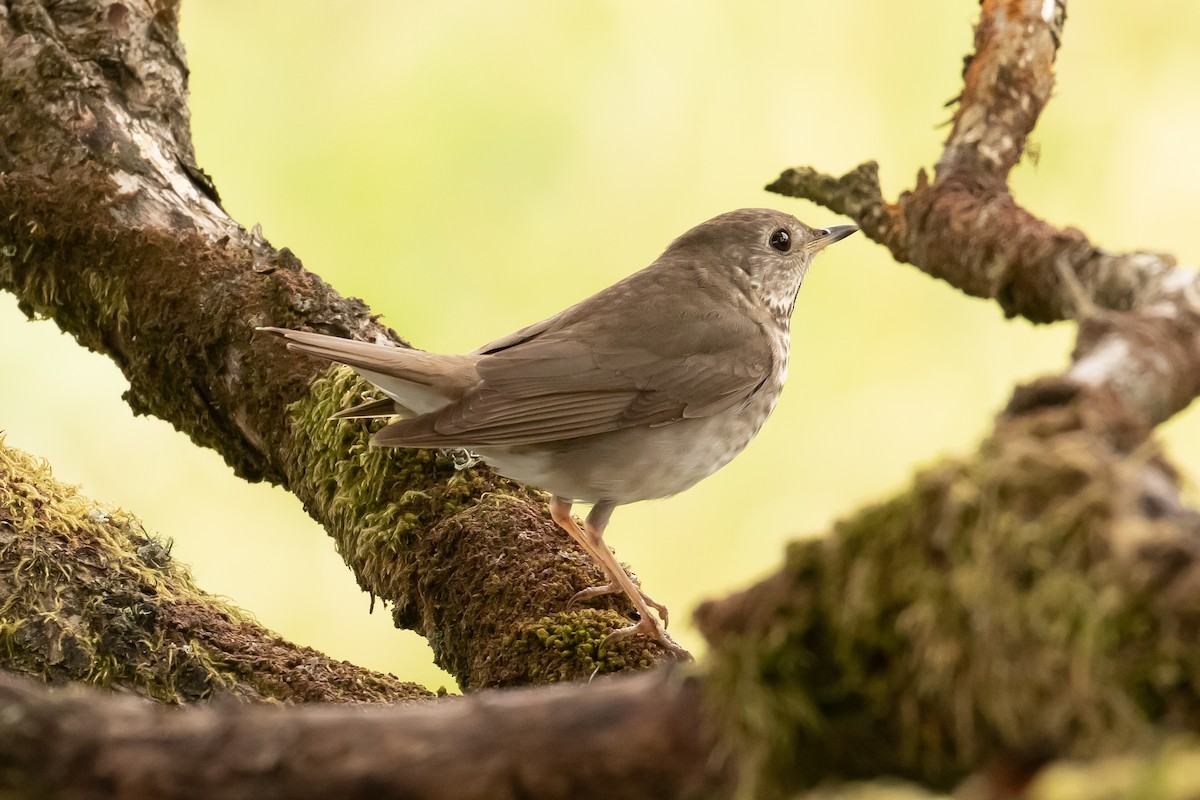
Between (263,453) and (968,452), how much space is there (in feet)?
11.3

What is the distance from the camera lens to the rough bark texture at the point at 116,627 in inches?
135

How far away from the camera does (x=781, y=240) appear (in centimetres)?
574

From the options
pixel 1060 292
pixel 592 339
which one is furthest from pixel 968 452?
pixel 592 339

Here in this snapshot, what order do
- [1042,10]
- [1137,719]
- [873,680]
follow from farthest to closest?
[1042,10] < [873,680] < [1137,719]

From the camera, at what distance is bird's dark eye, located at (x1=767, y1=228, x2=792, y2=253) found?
18.8 ft

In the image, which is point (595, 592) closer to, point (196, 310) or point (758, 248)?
point (196, 310)

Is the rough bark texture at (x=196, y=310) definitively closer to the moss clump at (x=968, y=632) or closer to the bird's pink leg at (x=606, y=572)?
the bird's pink leg at (x=606, y=572)

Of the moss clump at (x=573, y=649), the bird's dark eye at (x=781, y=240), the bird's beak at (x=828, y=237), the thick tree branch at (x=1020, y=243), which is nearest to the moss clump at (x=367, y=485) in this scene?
the moss clump at (x=573, y=649)

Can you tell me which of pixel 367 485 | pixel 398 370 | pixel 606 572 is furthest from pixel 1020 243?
pixel 367 485

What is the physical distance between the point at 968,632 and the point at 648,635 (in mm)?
2323

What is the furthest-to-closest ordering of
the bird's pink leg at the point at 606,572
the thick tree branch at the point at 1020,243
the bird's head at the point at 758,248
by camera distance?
the bird's head at the point at 758,248 < the bird's pink leg at the point at 606,572 < the thick tree branch at the point at 1020,243

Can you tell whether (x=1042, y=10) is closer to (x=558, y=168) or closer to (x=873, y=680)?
(x=873, y=680)

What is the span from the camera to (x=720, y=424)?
4941 mm

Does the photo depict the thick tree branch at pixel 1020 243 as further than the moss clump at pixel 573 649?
No
